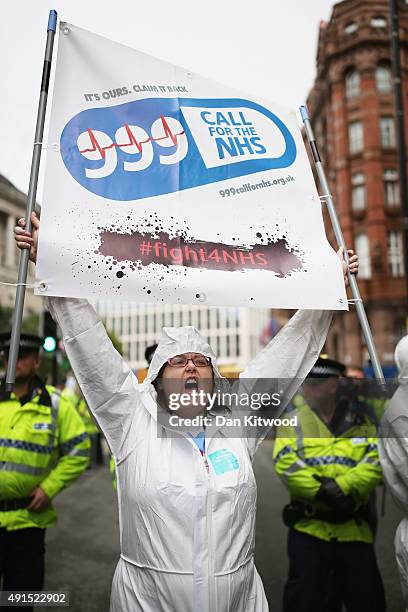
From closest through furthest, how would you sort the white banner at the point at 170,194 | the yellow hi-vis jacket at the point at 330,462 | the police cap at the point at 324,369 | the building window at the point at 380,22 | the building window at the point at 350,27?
the white banner at the point at 170,194 < the yellow hi-vis jacket at the point at 330,462 < the police cap at the point at 324,369 < the building window at the point at 350,27 < the building window at the point at 380,22

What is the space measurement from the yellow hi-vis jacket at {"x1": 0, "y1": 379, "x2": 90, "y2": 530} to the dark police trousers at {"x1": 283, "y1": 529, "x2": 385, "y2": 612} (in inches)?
59.0

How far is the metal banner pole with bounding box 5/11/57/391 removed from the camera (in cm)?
212

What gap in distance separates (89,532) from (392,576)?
360cm

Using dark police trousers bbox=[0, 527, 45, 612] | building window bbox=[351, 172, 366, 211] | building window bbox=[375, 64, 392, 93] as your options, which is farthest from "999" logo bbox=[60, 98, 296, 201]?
building window bbox=[351, 172, 366, 211]

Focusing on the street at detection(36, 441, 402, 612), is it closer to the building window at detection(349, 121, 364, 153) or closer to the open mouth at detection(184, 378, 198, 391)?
the open mouth at detection(184, 378, 198, 391)

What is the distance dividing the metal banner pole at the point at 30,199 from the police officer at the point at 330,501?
1679 millimetres

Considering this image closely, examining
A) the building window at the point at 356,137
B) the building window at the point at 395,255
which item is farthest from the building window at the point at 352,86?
the building window at the point at 395,255

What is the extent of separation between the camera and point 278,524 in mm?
6996

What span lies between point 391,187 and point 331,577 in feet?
89.7

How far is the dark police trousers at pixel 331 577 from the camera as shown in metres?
3.19

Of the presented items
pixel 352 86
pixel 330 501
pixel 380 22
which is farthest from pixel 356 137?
pixel 330 501

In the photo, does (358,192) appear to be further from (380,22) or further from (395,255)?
(380,22)

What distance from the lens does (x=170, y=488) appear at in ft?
7.14

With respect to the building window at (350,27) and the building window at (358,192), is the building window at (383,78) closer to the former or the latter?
the building window at (358,192)
